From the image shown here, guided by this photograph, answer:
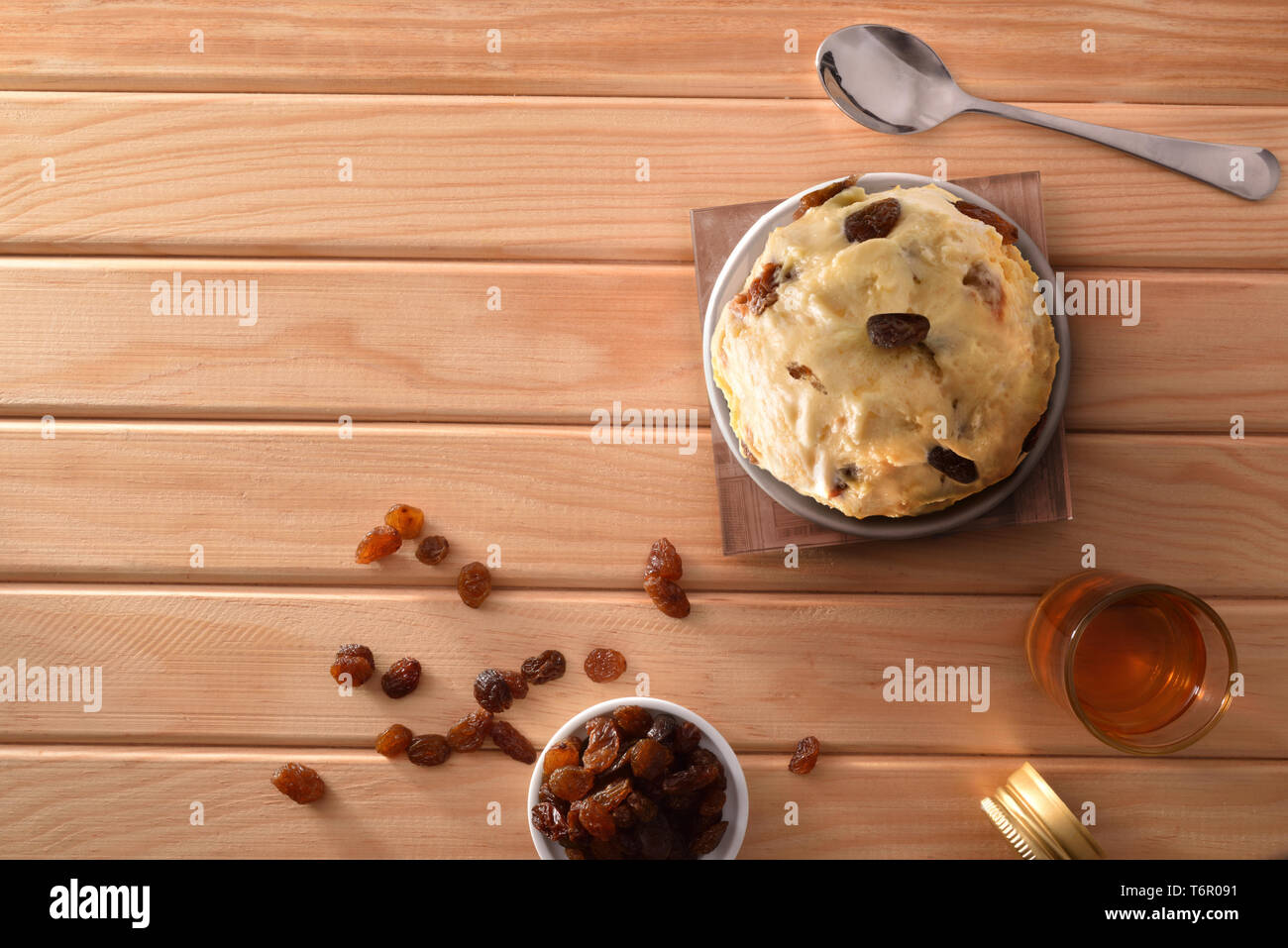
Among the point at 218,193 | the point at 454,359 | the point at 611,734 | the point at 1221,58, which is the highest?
the point at 1221,58

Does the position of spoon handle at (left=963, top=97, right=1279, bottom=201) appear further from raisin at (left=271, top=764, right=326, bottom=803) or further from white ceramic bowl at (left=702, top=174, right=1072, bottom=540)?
raisin at (left=271, top=764, right=326, bottom=803)

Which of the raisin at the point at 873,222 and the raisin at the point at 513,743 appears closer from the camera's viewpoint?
the raisin at the point at 873,222

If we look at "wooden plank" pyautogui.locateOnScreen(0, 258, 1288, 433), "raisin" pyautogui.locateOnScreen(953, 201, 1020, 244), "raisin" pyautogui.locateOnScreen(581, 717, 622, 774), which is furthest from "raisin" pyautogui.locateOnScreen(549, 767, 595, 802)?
"raisin" pyautogui.locateOnScreen(953, 201, 1020, 244)

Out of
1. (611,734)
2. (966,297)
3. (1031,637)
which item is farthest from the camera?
(1031,637)

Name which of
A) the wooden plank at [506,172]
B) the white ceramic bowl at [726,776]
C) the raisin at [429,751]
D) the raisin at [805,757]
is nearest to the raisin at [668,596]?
the white ceramic bowl at [726,776]

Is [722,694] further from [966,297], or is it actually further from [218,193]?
[218,193]

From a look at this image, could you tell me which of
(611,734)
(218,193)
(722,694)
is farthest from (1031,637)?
(218,193)

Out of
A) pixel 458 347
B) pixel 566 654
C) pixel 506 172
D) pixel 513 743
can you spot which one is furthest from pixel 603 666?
pixel 506 172

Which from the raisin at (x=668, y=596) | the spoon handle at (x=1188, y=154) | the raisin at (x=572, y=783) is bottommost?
the raisin at (x=572, y=783)

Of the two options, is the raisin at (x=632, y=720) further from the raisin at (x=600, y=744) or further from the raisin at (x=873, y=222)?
the raisin at (x=873, y=222)
